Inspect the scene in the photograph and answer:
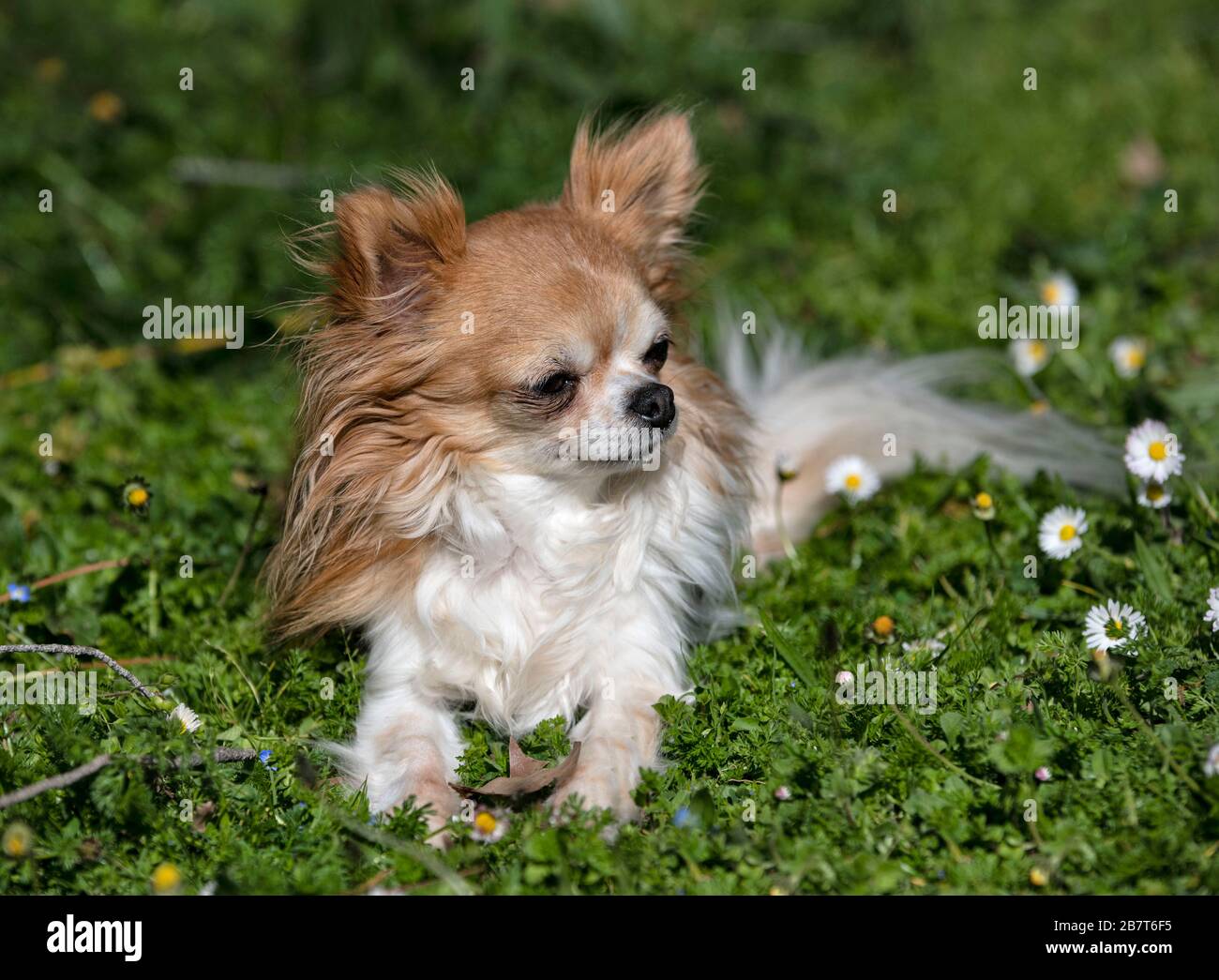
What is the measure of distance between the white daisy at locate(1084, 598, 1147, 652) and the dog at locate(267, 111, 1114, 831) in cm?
93

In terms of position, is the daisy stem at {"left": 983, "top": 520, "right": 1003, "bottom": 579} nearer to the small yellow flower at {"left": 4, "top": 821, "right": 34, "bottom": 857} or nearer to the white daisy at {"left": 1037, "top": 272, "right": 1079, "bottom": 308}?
the white daisy at {"left": 1037, "top": 272, "right": 1079, "bottom": 308}

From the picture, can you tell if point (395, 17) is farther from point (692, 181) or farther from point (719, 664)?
point (719, 664)

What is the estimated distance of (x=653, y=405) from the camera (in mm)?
3088

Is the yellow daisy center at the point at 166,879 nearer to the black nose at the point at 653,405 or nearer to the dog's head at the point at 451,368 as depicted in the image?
the dog's head at the point at 451,368

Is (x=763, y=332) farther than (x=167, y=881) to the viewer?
Yes

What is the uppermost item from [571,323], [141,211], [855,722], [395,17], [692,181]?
[395,17]

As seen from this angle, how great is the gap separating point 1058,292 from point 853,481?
62.2 inches

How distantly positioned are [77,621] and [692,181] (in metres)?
2.13

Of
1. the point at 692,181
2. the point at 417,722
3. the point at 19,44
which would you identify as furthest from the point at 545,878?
the point at 19,44

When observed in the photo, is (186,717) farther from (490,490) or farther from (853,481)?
(853,481)

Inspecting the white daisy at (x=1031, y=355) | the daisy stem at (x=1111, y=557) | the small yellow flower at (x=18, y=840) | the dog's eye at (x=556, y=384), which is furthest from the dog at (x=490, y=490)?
the white daisy at (x=1031, y=355)

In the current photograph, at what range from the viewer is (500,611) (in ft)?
10.6

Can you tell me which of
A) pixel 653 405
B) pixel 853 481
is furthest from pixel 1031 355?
pixel 653 405

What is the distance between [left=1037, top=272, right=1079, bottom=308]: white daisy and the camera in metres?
5.02
